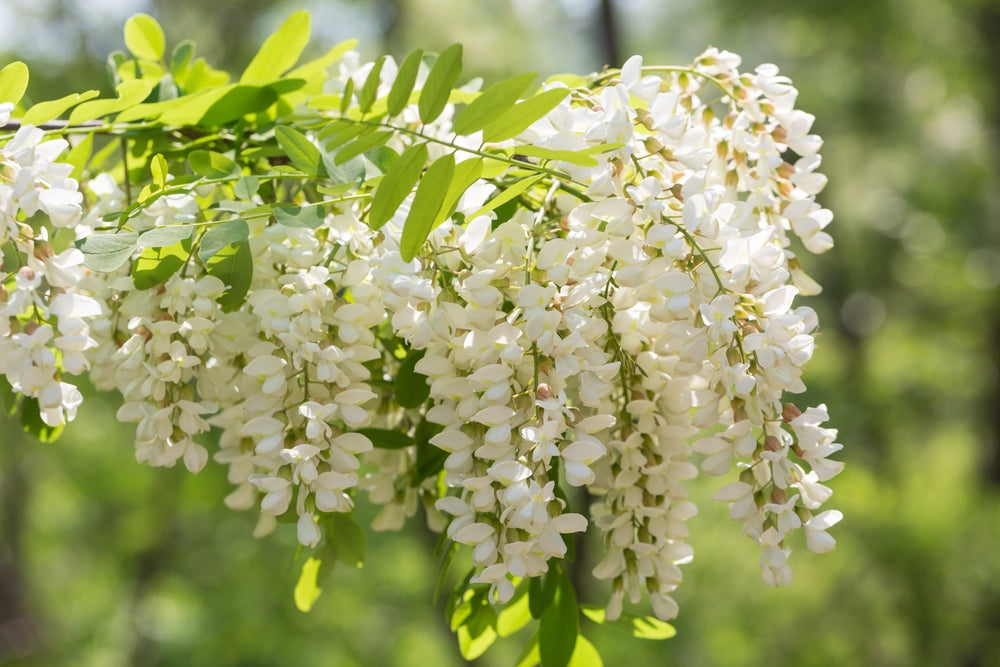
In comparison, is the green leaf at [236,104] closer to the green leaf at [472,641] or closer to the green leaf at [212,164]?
the green leaf at [212,164]

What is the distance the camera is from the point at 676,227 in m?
0.50

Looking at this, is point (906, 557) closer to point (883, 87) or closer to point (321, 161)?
point (321, 161)

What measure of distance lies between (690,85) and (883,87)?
702 centimetres

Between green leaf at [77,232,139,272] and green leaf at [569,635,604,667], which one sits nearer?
green leaf at [77,232,139,272]

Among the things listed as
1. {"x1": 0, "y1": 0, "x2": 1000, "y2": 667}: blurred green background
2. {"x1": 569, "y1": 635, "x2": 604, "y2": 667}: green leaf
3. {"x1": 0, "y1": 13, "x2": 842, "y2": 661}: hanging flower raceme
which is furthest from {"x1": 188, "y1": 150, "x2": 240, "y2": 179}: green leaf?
{"x1": 0, "y1": 0, "x2": 1000, "y2": 667}: blurred green background

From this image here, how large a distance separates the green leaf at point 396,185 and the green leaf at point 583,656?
0.34 metres

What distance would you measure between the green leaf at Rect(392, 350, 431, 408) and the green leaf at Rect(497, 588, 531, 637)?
226 mm

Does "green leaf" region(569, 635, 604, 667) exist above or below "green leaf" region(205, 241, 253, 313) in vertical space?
below

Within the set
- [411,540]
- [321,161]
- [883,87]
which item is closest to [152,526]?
[411,540]

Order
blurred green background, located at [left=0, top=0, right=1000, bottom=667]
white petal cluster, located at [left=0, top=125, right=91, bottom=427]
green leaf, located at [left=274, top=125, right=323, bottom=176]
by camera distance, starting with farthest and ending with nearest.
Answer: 1. blurred green background, located at [left=0, top=0, right=1000, bottom=667]
2. green leaf, located at [left=274, top=125, right=323, bottom=176]
3. white petal cluster, located at [left=0, top=125, right=91, bottom=427]

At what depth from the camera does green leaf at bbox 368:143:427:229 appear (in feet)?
1.66

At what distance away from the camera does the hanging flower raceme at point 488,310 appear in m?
0.49

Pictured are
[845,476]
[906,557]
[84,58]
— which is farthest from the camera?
[845,476]

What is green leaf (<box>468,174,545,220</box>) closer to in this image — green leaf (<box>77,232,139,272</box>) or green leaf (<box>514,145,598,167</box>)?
green leaf (<box>514,145,598,167</box>)
